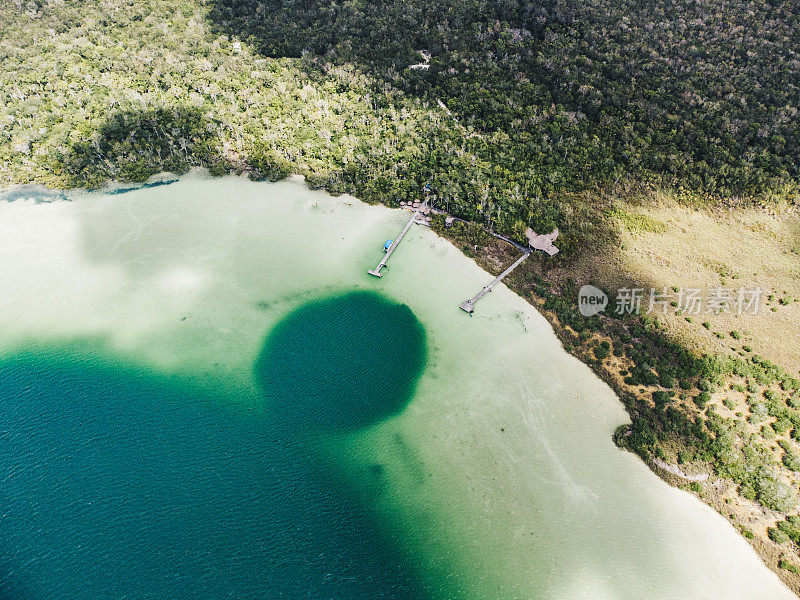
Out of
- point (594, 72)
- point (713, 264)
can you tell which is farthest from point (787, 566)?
point (594, 72)

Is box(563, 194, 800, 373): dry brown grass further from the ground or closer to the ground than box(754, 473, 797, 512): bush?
further from the ground

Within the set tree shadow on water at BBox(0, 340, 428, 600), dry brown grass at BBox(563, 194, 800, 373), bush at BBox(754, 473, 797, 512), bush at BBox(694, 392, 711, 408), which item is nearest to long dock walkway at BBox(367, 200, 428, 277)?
dry brown grass at BBox(563, 194, 800, 373)

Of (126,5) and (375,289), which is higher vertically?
(126,5)

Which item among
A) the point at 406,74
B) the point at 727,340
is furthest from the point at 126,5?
the point at 727,340

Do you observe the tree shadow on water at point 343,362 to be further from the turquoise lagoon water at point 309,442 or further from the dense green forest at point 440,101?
the dense green forest at point 440,101

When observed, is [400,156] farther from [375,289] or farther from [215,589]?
[215,589]

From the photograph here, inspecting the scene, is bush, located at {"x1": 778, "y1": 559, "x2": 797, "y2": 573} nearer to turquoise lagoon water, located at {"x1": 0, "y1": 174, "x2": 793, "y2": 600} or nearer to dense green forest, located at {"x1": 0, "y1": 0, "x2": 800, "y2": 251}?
turquoise lagoon water, located at {"x1": 0, "y1": 174, "x2": 793, "y2": 600}
